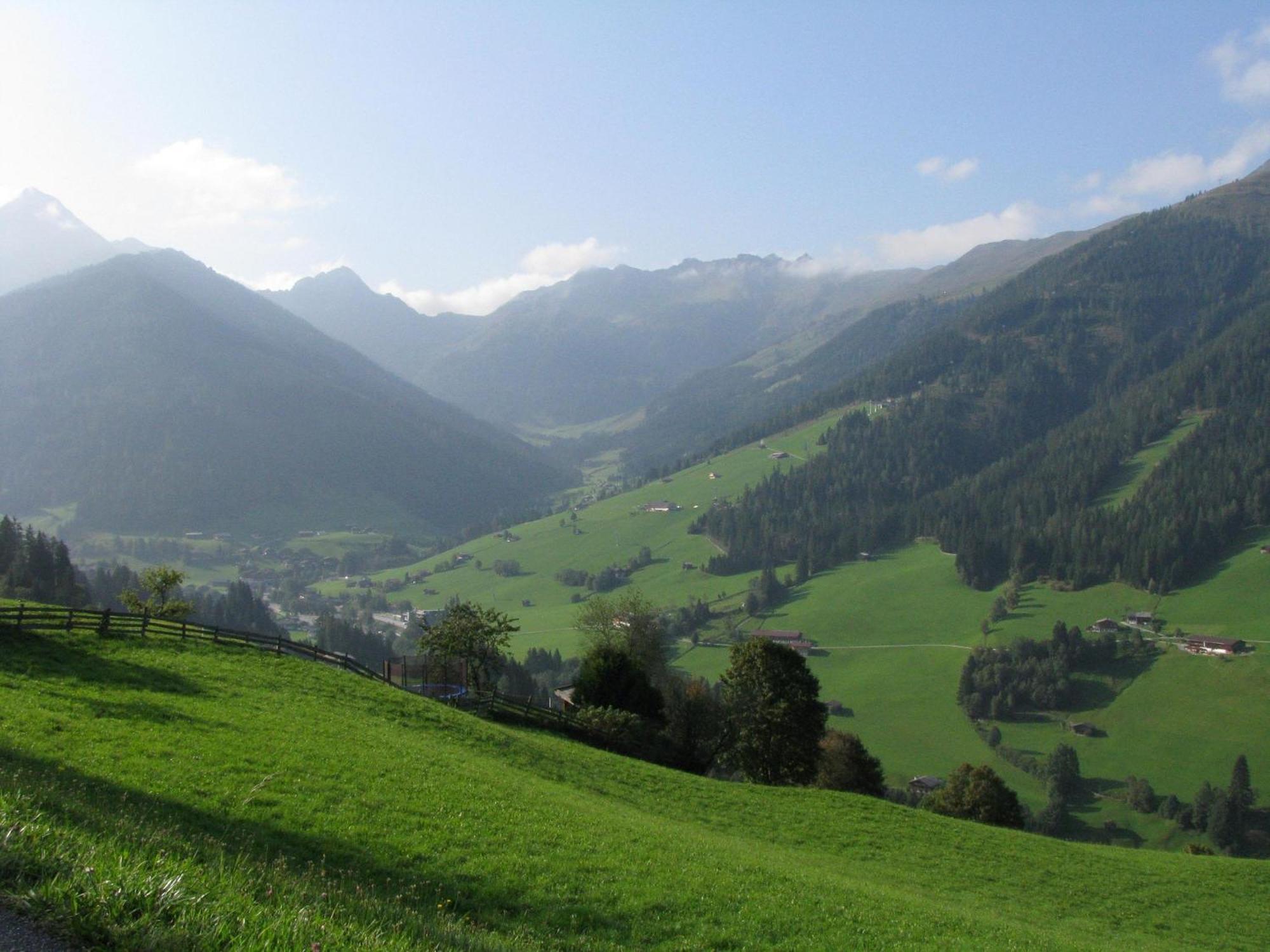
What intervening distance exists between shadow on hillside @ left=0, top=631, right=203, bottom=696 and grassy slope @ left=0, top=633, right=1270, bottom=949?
6.2 inches

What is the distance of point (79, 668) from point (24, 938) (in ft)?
91.0

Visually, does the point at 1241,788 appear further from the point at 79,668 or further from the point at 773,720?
the point at 79,668

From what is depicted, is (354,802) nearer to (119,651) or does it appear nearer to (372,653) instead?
(119,651)

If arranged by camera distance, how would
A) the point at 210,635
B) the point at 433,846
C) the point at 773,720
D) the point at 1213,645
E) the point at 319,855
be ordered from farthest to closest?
the point at 1213,645 < the point at 773,720 < the point at 210,635 < the point at 433,846 < the point at 319,855

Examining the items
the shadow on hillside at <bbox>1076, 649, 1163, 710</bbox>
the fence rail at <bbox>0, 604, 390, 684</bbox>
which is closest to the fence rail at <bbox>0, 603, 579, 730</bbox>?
the fence rail at <bbox>0, 604, 390, 684</bbox>

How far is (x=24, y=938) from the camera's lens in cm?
661

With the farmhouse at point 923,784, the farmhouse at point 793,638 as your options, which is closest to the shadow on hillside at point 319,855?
the farmhouse at point 923,784

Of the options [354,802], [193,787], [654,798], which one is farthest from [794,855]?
[193,787]

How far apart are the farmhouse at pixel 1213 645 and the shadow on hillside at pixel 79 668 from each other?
523ft

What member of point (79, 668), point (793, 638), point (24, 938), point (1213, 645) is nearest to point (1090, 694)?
point (1213, 645)

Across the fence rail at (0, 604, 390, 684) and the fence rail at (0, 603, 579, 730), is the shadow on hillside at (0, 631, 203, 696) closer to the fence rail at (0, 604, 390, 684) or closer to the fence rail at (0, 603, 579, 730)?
the fence rail at (0, 604, 390, 684)

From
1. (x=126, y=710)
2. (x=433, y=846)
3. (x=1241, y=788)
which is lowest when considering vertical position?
(x=1241, y=788)

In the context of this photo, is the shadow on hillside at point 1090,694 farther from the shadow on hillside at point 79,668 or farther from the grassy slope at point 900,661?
the shadow on hillside at point 79,668

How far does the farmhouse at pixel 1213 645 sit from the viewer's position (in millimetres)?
136875
